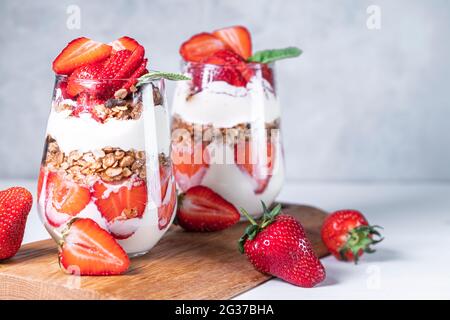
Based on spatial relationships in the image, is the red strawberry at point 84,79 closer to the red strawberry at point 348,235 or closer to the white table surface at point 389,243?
the white table surface at point 389,243

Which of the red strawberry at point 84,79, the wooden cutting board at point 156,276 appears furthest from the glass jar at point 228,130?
the red strawberry at point 84,79

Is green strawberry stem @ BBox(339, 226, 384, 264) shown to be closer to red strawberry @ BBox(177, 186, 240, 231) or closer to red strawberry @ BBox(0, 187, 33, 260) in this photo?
red strawberry @ BBox(177, 186, 240, 231)

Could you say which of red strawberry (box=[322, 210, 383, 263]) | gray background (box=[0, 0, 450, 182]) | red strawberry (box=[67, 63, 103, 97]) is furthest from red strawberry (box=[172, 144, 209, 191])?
gray background (box=[0, 0, 450, 182])

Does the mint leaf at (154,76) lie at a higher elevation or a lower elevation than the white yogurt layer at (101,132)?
higher

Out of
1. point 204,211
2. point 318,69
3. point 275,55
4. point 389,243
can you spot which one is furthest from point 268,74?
point 318,69

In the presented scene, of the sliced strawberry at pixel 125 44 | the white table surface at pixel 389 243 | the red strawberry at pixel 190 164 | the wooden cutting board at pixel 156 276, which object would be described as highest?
the sliced strawberry at pixel 125 44

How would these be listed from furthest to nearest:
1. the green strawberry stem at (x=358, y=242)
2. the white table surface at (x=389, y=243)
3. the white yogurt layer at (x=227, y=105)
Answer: the white yogurt layer at (x=227, y=105), the green strawberry stem at (x=358, y=242), the white table surface at (x=389, y=243)

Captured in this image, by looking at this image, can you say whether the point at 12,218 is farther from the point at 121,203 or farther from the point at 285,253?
the point at 285,253

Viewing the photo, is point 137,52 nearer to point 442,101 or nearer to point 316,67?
point 316,67
